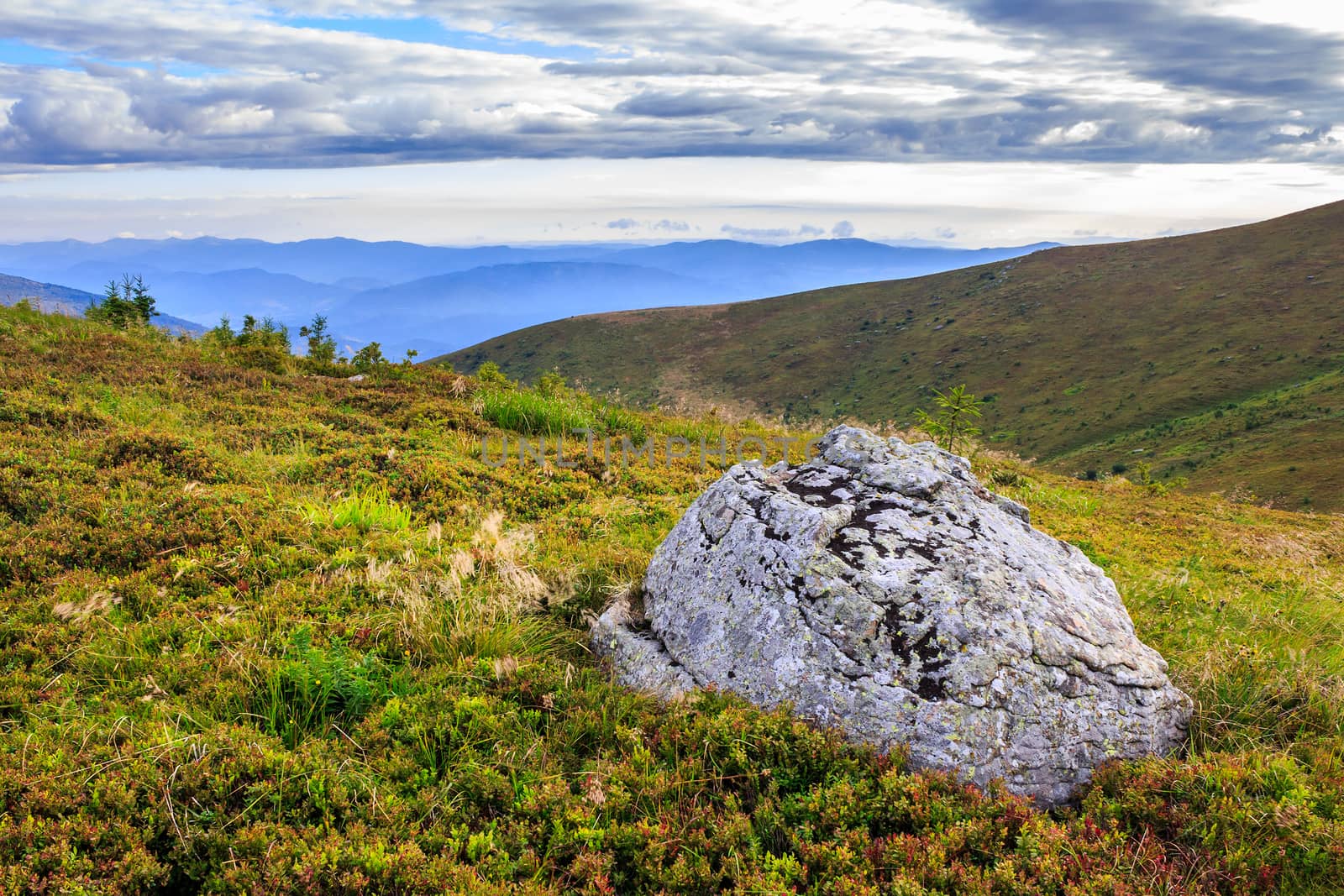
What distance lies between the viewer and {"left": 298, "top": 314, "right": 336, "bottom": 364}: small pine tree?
59.4ft

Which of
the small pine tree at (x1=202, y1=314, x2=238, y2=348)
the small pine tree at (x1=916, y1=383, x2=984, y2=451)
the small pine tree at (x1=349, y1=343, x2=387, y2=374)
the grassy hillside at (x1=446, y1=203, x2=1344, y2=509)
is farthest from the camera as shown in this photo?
the grassy hillside at (x1=446, y1=203, x2=1344, y2=509)

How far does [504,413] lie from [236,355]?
23.2ft

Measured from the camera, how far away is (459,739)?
15.1 ft

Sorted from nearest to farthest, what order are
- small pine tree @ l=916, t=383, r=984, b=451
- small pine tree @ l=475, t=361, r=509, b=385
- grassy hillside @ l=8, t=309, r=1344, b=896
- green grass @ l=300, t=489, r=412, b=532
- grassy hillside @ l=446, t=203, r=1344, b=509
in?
grassy hillside @ l=8, t=309, r=1344, b=896, green grass @ l=300, t=489, r=412, b=532, small pine tree @ l=916, t=383, r=984, b=451, small pine tree @ l=475, t=361, r=509, b=385, grassy hillside @ l=446, t=203, r=1344, b=509

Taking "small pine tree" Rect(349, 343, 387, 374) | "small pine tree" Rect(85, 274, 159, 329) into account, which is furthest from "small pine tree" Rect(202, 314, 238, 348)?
"small pine tree" Rect(349, 343, 387, 374)

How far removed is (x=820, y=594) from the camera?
5215 millimetres

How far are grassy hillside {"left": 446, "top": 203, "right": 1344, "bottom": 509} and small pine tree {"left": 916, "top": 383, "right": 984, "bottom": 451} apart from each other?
2005 inches

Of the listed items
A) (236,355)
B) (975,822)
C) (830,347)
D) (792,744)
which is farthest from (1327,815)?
(830,347)

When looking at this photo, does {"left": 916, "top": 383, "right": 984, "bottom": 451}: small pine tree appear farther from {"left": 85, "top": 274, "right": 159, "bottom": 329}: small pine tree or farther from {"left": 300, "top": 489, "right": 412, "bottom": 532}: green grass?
{"left": 85, "top": 274, "right": 159, "bottom": 329}: small pine tree

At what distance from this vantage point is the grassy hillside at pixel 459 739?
146 inches

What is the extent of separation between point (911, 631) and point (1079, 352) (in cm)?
15140

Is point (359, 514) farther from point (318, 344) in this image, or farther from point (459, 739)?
point (318, 344)

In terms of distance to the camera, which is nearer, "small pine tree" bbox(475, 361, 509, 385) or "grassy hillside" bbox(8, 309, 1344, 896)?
"grassy hillside" bbox(8, 309, 1344, 896)

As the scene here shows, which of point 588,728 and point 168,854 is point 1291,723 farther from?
point 168,854
